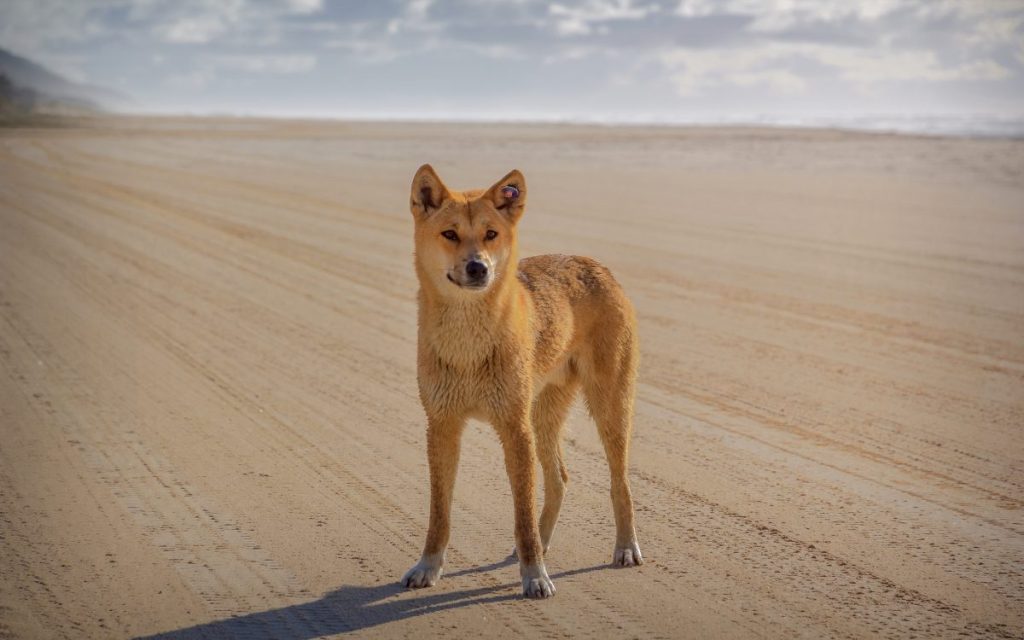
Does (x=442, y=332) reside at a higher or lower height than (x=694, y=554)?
higher

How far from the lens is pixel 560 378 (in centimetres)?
523

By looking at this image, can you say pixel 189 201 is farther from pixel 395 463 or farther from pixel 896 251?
pixel 395 463

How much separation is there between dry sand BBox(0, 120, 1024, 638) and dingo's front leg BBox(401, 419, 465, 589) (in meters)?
0.13

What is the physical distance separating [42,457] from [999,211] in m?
18.5

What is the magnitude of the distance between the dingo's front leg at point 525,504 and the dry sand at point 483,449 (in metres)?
0.11

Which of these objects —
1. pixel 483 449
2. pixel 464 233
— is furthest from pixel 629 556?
pixel 483 449

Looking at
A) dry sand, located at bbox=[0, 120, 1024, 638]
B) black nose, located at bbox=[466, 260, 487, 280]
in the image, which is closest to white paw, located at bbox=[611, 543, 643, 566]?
dry sand, located at bbox=[0, 120, 1024, 638]

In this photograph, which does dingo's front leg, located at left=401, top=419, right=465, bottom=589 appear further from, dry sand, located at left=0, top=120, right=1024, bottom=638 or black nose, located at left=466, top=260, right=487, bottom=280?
black nose, located at left=466, top=260, right=487, bottom=280

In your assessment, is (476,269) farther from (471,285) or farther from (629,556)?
(629,556)

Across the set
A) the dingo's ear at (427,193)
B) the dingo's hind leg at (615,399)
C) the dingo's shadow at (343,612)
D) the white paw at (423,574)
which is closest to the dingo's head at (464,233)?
the dingo's ear at (427,193)

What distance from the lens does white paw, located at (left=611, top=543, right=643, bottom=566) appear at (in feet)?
16.3

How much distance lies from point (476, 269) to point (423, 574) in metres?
1.51

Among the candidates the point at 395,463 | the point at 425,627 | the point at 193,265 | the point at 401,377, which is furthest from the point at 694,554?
the point at 193,265

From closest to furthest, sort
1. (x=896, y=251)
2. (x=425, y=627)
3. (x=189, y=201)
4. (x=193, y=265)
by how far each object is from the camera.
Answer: (x=425, y=627), (x=193, y=265), (x=896, y=251), (x=189, y=201)
